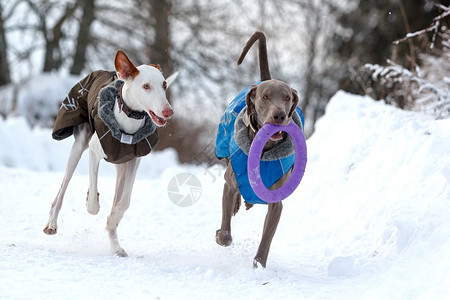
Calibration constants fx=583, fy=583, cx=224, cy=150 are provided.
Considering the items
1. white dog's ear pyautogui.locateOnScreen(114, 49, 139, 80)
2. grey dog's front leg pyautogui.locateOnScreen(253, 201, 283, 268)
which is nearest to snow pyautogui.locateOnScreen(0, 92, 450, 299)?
grey dog's front leg pyautogui.locateOnScreen(253, 201, 283, 268)

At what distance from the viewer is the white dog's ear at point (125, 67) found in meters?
4.49

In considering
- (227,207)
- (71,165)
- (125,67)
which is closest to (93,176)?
(71,165)

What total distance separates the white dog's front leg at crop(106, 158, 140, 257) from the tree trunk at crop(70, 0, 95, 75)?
12517 mm

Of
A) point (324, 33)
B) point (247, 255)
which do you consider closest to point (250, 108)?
point (247, 255)

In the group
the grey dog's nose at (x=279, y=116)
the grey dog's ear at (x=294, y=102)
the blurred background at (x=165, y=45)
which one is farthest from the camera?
the blurred background at (x=165, y=45)

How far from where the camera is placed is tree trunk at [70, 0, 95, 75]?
16.5 m

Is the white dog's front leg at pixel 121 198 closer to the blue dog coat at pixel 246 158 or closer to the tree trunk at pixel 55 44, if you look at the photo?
the blue dog coat at pixel 246 158

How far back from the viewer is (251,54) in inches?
772

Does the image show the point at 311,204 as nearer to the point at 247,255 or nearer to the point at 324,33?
the point at 247,255

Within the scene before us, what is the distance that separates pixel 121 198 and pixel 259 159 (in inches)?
52.3

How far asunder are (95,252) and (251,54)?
15.6 meters

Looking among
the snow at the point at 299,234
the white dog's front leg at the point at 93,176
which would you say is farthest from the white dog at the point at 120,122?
the snow at the point at 299,234

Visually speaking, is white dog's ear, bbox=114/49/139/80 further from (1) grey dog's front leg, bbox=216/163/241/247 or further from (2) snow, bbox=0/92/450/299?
(2) snow, bbox=0/92/450/299

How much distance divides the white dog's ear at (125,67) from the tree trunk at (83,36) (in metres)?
12.7
